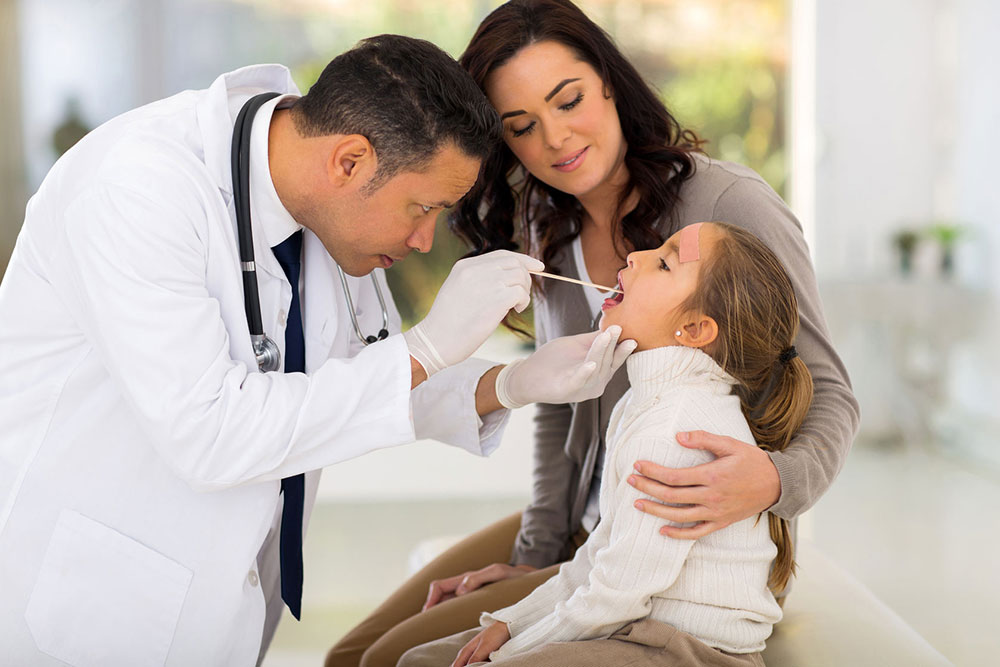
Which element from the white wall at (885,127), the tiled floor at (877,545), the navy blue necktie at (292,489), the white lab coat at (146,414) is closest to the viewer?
the white lab coat at (146,414)

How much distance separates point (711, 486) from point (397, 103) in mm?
702

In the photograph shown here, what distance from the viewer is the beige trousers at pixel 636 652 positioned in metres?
1.27

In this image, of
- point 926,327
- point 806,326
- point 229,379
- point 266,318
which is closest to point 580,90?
point 806,326

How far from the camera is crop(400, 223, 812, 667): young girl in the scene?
51.6 inches

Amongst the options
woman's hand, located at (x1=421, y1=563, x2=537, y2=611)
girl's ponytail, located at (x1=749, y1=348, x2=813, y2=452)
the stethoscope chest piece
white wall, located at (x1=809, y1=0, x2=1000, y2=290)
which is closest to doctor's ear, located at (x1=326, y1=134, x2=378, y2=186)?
the stethoscope chest piece

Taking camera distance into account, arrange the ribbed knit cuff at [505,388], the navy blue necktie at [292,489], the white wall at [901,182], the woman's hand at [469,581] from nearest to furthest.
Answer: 1. the navy blue necktie at [292,489]
2. the ribbed knit cuff at [505,388]
3. the woman's hand at [469,581]
4. the white wall at [901,182]

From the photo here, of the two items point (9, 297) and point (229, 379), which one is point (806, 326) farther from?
point (9, 297)

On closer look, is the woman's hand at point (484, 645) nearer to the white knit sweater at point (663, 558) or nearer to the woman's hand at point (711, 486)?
the white knit sweater at point (663, 558)

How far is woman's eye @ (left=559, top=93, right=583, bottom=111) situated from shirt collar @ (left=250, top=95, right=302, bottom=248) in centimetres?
50

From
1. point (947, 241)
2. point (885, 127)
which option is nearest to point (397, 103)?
point (947, 241)

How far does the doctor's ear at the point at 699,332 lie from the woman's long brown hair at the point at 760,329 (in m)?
0.01

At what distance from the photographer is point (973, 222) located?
4.72m

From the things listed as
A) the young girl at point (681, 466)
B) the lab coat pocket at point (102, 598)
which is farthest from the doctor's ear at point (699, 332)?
the lab coat pocket at point (102, 598)

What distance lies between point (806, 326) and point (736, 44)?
12.5 feet
